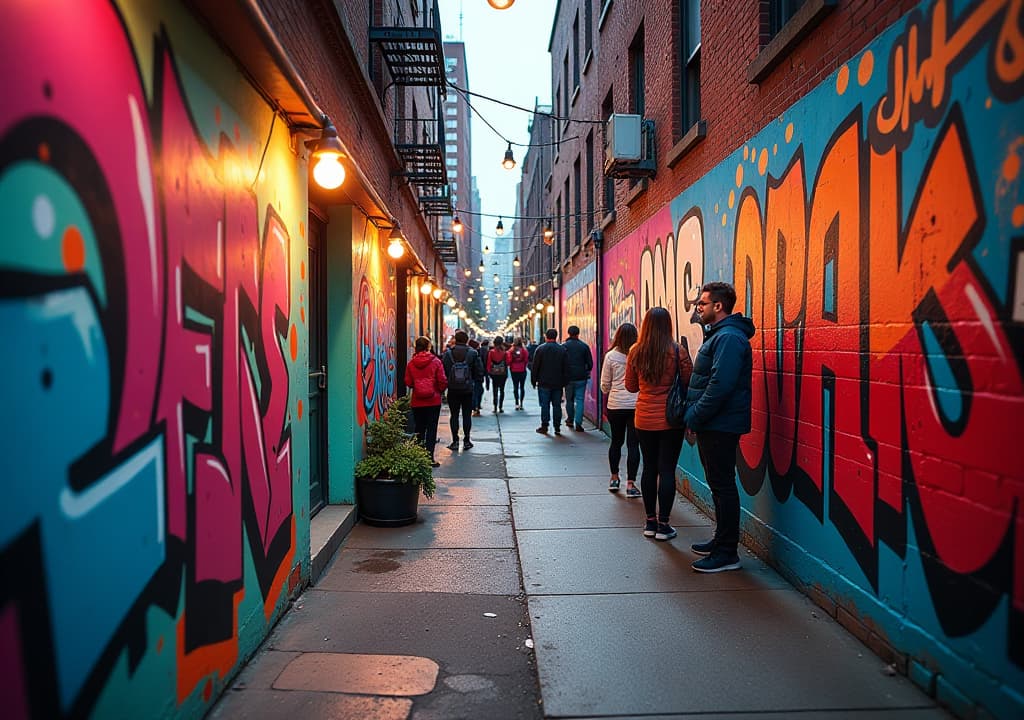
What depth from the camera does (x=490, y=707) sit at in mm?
3420

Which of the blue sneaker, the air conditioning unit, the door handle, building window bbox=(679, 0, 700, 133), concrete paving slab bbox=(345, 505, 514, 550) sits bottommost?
concrete paving slab bbox=(345, 505, 514, 550)

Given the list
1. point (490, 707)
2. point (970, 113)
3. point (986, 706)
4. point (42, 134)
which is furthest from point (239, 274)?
point (986, 706)

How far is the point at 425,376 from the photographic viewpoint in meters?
9.17

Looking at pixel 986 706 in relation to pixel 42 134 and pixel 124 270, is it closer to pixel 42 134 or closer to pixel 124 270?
pixel 124 270

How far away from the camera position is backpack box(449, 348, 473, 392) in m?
11.4

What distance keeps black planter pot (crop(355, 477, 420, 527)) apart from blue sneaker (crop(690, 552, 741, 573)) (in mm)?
2807

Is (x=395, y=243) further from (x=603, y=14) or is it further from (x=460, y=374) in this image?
(x=603, y=14)

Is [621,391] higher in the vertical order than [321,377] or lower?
lower

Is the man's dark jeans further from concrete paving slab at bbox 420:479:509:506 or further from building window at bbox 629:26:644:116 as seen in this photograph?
building window at bbox 629:26:644:116

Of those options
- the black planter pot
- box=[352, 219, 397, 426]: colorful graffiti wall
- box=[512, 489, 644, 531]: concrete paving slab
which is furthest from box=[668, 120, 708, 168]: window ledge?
the black planter pot

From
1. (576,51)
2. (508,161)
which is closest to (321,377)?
(508,161)

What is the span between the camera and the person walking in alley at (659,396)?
19.8 feet

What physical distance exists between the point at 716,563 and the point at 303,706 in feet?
10.4

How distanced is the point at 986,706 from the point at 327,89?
5903 millimetres
